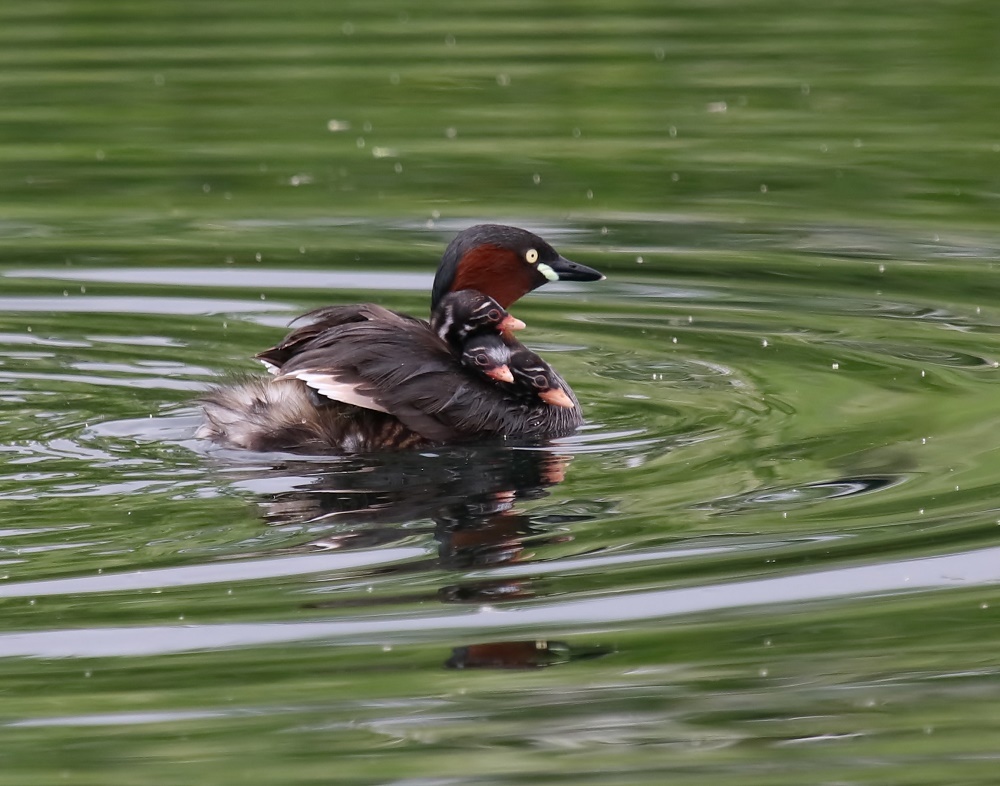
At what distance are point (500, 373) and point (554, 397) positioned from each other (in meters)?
0.20

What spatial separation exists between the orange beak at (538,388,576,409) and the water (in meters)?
0.13

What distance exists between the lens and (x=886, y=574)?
5609mm

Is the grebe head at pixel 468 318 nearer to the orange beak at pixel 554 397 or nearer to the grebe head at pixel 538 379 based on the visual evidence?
the grebe head at pixel 538 379

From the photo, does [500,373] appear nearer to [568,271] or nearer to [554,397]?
[554,397]

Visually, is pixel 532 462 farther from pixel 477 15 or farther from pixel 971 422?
pixel 477 15

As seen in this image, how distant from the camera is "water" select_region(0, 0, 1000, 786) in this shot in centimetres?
469

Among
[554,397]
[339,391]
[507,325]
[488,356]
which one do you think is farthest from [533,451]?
[339,391]

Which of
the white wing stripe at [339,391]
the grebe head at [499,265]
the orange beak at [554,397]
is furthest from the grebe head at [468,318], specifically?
the white wing stripe at [339,391]

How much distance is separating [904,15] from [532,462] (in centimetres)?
981

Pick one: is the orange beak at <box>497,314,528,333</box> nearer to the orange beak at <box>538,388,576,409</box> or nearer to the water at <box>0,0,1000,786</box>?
the orange beak at <box>538,388,576,409</box>

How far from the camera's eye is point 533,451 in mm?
7062

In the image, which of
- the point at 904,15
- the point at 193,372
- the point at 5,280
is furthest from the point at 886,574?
the point at 904,15

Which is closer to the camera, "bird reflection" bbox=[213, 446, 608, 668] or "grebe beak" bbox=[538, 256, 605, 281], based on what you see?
"bird reflection" bbox=[213, 446, 608, 668]

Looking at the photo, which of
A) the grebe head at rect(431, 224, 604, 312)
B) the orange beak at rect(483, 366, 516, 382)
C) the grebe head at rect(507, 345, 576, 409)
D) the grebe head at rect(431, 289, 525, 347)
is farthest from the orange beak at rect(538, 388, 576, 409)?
the grebe head at rect(431, 224, 604, 312)
